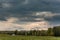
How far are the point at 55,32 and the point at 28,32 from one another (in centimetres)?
1806

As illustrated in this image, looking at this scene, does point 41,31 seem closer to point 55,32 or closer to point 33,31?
point 33,31

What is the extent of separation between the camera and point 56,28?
9931 centimetres

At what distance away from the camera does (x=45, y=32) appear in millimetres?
107562

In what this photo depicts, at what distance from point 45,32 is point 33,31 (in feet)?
25.5

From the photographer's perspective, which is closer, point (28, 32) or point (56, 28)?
point (56, 28)

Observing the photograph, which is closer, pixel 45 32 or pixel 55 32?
pixel 55 32

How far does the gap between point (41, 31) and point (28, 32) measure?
853 cm

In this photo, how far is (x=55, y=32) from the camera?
9912 cm

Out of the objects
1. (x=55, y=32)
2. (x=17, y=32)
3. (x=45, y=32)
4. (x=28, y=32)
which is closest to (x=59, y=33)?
(x=55, y=32)

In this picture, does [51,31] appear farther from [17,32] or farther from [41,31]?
[17,32]

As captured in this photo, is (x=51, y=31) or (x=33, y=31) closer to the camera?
(x=51, y=31)

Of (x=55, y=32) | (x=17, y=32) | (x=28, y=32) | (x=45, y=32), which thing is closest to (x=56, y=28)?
(x=55, y=32)

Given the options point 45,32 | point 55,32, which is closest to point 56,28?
point 55,32

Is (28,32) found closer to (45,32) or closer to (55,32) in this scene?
(45,32)
